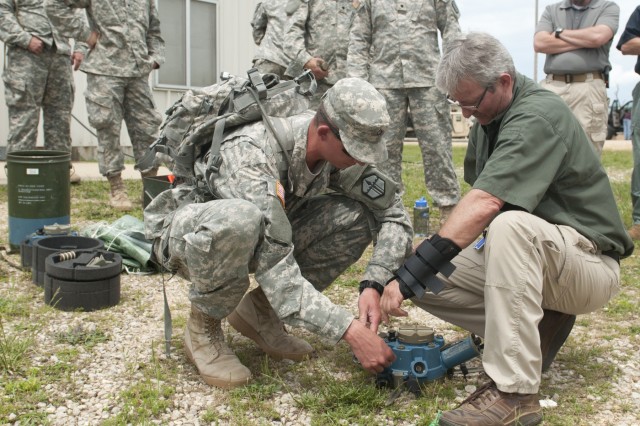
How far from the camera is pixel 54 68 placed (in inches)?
295

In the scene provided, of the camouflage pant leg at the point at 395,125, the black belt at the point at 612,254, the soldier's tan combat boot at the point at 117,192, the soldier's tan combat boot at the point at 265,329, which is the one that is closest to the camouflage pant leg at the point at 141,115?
the soldier's tan combat boot at the point at 117,192

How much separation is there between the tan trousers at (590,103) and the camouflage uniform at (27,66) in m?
4.90

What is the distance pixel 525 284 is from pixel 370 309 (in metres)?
0.68

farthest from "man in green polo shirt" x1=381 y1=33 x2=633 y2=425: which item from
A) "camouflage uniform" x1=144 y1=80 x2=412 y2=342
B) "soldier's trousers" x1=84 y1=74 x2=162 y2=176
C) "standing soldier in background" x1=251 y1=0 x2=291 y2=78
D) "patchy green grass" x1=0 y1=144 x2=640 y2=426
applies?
"soldier's trousers" x1=84 y1=74 x2=162 y2=176

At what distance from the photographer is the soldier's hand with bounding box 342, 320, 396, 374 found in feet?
9.13

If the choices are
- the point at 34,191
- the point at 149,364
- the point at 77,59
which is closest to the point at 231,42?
the point at 77,59

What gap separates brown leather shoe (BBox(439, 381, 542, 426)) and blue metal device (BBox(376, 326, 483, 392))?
0.99 feet

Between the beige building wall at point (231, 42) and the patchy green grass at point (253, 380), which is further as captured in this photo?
the beige building wall at point (231, 42)

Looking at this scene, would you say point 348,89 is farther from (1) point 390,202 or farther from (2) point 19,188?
(2) point 19,188

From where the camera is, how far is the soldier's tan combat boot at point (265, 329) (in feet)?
11.3

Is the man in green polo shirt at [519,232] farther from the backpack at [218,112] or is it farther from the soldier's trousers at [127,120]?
the soldier's trousers at [127,120]

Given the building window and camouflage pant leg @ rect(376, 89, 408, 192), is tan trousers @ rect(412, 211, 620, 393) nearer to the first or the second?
camouflage pant leg @ rect(376, 89, 408, 192)

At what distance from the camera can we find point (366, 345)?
9.14 feet

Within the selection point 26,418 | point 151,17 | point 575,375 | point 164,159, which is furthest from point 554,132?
point 151,17
